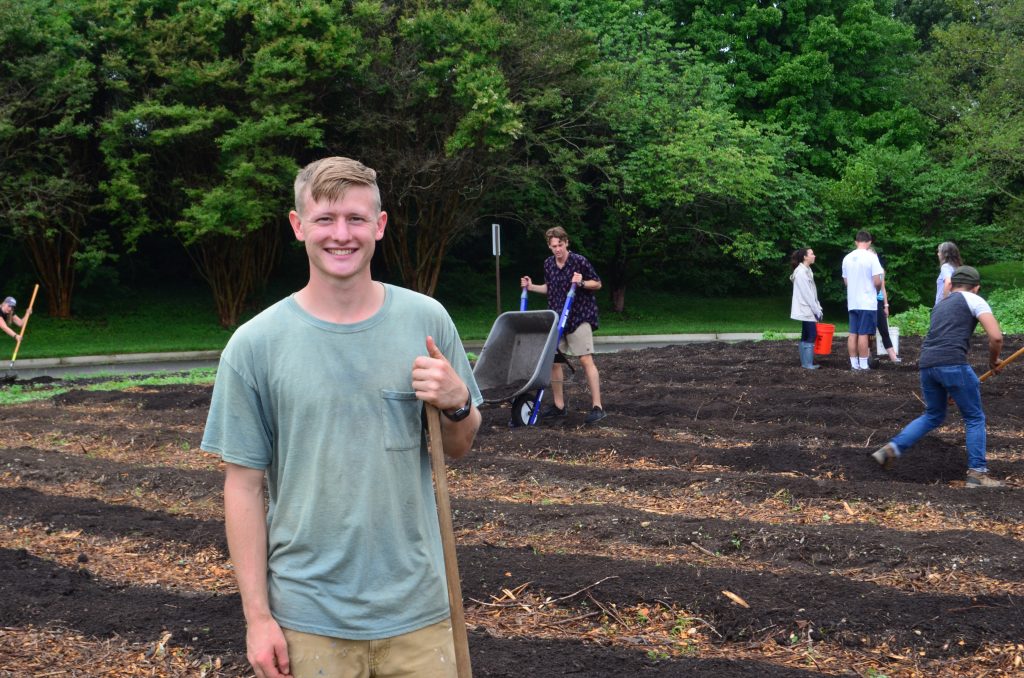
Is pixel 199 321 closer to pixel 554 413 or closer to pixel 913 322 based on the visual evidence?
pixel 913 322

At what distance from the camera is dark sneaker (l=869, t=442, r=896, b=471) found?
8.29 m

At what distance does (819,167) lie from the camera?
38.1 m

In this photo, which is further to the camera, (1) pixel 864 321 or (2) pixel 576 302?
(1) pixel 864 321

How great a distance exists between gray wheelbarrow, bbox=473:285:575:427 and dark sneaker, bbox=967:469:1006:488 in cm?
383

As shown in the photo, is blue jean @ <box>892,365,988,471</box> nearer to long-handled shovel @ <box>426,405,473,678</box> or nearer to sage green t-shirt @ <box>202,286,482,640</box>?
long-handled shovel @ <box>426,405,473,678</box>

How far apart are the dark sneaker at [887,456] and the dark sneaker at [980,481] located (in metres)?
0.55

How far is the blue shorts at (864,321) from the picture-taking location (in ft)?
46.2

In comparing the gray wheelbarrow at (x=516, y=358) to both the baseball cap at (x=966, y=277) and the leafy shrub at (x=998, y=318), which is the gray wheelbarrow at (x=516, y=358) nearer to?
the baseball cap at (x=966, y=277)

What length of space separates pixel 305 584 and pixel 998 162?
36752 mm

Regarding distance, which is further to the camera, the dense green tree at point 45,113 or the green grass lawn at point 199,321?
the green grass lawn at point 199,321

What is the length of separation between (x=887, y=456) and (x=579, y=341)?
3205 millimetres

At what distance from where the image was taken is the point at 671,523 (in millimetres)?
6684

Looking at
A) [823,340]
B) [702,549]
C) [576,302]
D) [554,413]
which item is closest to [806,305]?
[823,340]

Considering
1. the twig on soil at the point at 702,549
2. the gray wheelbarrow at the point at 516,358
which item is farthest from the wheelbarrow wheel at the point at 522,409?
the twig on soil at the point at 702,549
